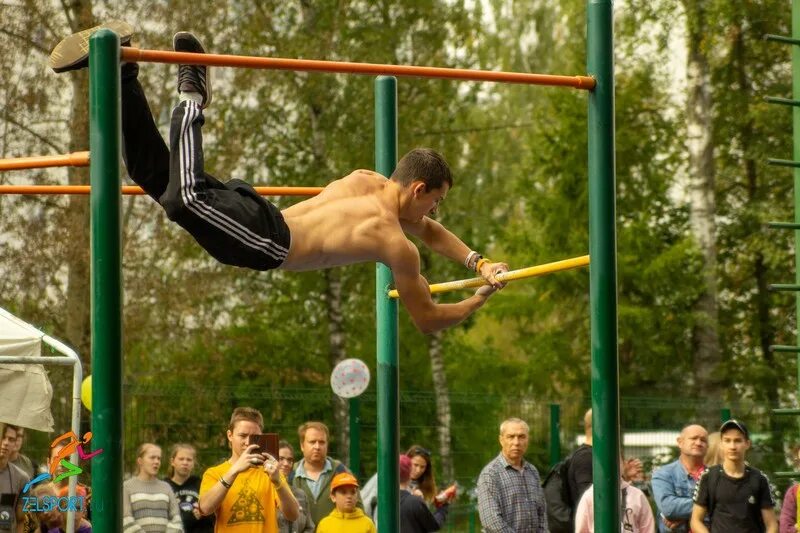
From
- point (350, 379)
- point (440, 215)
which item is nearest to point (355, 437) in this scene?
point (350, 379)

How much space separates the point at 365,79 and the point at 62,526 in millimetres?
11040

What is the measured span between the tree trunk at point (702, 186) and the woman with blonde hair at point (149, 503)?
13510mm

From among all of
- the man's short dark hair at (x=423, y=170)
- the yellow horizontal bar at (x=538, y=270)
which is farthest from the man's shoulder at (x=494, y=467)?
the man's short dark hair at (x=423, y=170)

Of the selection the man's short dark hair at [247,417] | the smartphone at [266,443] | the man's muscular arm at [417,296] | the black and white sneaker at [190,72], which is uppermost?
the black and white sneaker at [190,72]

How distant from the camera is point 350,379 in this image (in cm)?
1012

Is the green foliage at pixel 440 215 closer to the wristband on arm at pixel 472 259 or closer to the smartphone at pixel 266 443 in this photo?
the smartphone at pixel 266 443

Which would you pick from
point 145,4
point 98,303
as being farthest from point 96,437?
point 145,4

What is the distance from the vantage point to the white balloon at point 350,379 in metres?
10.1

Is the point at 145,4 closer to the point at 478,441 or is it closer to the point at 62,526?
the point at 478,441

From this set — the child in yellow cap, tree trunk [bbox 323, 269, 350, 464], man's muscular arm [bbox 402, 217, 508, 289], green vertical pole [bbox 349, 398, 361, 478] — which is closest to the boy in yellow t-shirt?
the child in yellow cap

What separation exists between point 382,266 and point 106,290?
2.25m

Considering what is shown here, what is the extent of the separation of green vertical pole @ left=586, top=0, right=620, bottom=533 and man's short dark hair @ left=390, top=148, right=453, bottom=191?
593mm

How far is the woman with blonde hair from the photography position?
6863 millimetres

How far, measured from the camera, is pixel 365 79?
57.1ft
